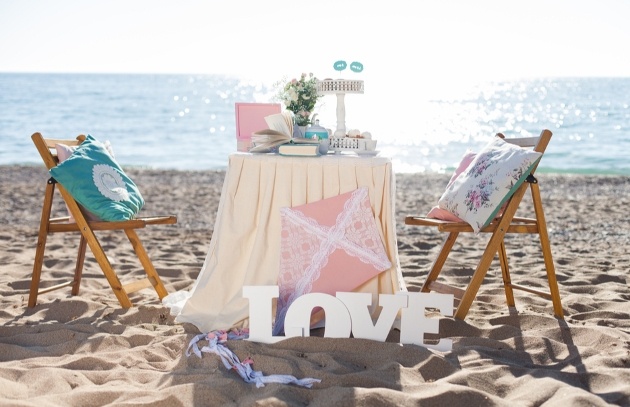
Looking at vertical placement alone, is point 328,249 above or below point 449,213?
below

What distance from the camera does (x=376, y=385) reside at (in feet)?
8.98

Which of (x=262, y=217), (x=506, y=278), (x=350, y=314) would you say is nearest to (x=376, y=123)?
(x=506, y=278)

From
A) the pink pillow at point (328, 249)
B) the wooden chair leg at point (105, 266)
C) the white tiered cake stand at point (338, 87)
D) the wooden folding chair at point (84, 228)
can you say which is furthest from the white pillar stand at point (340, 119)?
the wooden chair leg at point (105, 266)

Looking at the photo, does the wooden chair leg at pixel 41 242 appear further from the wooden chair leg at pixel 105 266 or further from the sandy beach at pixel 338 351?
the wooden chair leg at pixel 105 266

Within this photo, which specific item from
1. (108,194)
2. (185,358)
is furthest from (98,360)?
(108,194)

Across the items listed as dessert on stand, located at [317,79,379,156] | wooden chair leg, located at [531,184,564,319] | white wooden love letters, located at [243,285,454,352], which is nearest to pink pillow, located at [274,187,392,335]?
white wooden love letters, located at [243,285,454,352]

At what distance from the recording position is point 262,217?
358 cm

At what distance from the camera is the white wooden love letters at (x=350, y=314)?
3.28m

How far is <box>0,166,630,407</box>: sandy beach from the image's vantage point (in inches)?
105

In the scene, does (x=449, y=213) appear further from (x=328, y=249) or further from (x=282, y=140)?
(x=282, y=140)

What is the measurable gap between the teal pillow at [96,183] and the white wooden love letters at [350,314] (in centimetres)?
116

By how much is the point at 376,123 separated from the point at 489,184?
→ 70.7ft

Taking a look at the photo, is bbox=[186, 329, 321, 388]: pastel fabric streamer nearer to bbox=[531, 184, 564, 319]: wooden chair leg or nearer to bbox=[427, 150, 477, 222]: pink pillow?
bbox=[427, 150, 477, 222]: pink pillow

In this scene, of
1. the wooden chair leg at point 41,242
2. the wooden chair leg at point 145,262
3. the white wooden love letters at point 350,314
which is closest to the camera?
the white wooden love letters at point 350,314
